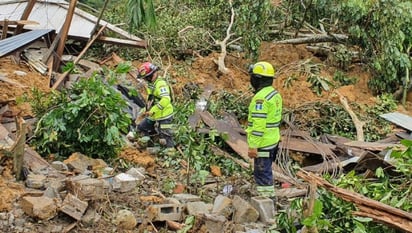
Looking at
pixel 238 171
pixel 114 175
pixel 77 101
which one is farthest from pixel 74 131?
pixel 238 171

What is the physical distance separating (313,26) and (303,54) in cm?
69

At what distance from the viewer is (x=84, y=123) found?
6.69 m

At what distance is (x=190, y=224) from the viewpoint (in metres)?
5.01

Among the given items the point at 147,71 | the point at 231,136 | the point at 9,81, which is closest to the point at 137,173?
the point at 147,71

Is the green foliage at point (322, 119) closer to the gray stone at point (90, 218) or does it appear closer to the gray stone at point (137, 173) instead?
the gray stone at point (137, 173)

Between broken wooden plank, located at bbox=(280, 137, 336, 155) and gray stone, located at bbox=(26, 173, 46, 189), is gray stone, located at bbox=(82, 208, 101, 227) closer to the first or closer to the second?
gray stone, located at bbox=(26, 173, 46, 189)

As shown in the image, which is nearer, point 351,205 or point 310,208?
point 310,208

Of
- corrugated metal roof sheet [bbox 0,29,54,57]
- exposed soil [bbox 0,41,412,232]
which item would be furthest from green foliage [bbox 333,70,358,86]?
corrugated metal roof sheet [bbox 0,29,54,57]

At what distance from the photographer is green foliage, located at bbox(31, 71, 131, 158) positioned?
665cm

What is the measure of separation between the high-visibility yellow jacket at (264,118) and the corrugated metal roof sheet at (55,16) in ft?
19.6

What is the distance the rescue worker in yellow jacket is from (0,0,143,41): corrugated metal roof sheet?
5.89m

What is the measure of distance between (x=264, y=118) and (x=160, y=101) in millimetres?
2457

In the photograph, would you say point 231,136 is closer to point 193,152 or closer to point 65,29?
point 193,152

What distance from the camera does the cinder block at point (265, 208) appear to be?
17.6 feet
